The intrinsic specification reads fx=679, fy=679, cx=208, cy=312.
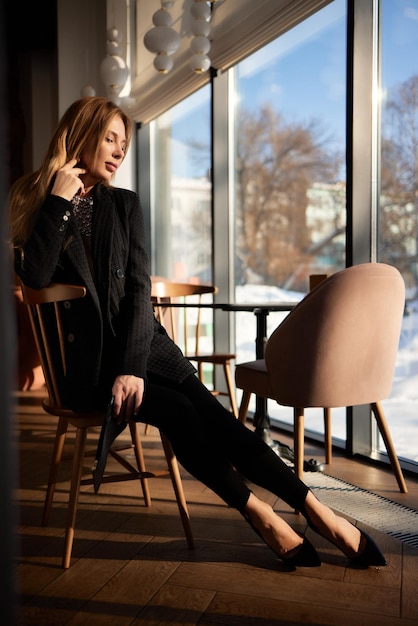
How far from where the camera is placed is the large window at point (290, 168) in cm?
349

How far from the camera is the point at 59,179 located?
6.16 feet

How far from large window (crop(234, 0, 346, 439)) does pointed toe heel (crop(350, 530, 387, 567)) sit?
152 centimetres

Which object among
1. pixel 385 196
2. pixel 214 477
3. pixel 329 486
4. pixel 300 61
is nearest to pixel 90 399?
pixel 214 477

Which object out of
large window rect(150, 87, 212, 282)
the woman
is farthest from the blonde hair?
large window rect(150, 87, 212, 282)

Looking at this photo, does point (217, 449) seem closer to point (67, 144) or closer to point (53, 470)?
point (53, 470)

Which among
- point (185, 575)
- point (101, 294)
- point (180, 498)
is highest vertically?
point (101, 294)

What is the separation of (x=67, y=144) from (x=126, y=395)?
761 mm

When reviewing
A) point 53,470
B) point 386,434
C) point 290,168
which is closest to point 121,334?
point 53,470

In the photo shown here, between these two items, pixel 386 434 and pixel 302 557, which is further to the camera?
pixel 386 434

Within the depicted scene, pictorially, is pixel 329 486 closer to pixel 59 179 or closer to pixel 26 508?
pixel 26 508

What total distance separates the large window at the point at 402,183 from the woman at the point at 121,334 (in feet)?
3.72

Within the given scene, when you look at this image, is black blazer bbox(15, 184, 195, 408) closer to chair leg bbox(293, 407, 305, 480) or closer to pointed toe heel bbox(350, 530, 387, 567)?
chair leg bbox(293, 407, 305, 480)

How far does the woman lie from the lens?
1.70m

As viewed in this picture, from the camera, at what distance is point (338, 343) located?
213 centimetres
